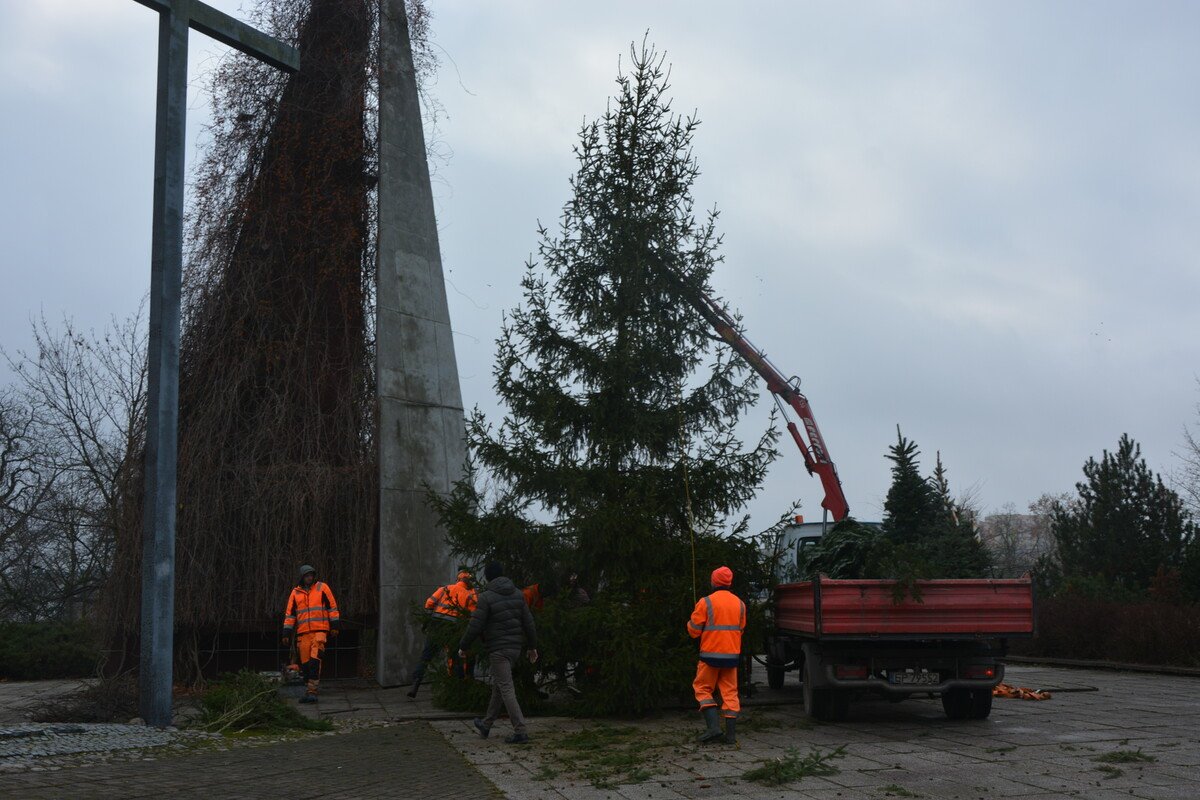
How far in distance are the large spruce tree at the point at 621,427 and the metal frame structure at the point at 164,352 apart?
10.9 feet

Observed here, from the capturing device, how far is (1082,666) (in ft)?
60.3

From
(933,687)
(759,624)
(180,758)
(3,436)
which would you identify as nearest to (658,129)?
(759,624)

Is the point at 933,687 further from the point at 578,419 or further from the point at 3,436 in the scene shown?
the point at 3,436

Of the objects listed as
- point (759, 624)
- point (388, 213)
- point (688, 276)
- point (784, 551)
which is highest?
point (388, 213)

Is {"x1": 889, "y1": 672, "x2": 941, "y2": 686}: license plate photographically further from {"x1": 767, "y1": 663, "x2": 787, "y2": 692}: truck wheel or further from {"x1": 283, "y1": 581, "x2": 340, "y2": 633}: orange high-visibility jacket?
{"x1": 283, "y1": 581, "x2": 340, "y2": 633}: orange high-visibility jacket

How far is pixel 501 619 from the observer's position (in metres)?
10.8

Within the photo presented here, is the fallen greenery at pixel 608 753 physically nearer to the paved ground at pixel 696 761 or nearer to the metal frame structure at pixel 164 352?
the paved ground at pixel 696 761

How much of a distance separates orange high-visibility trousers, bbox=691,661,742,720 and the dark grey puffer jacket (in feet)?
5.81

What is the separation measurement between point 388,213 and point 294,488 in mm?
4463

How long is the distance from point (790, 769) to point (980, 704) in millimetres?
4051

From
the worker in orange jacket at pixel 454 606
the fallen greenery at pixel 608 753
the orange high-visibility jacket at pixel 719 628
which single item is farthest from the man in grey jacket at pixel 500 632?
the orange high-visibility jacket at pixel 719 628

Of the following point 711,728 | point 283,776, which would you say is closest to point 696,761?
point 711,728

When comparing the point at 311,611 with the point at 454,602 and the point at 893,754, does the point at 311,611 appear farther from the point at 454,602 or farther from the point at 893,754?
the point at 893,754

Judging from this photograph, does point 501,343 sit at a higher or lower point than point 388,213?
lower
